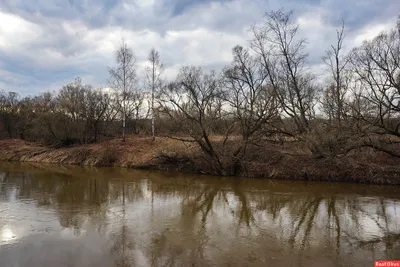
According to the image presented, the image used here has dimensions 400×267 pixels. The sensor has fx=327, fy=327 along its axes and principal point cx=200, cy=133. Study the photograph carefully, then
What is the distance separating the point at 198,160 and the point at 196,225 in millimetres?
14540

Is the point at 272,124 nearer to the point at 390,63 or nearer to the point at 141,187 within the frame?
the point at 390,63

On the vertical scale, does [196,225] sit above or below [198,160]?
below

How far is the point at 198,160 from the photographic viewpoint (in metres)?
24.8

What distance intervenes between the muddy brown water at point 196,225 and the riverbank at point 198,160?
2234 millimetres

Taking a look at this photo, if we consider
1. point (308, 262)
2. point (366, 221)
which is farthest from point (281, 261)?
point (366, 221)

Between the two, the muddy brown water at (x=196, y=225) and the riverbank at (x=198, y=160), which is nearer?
the muddy brown water at (x=196, y=225)

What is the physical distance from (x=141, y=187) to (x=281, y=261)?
12146 mm

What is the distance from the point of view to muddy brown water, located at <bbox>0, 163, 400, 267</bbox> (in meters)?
7.38

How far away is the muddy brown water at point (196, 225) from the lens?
7.38m

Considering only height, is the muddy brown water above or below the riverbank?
below

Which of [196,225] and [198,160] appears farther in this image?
[198,160]

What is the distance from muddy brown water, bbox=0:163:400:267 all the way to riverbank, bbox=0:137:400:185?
2.23 metres

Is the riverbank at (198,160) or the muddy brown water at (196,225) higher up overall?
the riverbank at (198,160)

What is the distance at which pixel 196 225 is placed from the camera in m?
10.2
